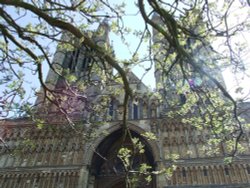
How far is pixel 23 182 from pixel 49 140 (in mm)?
2274

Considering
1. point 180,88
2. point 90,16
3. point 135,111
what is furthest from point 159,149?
point 90,16

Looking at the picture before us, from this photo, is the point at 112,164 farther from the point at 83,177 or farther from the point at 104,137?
the point at 83,177

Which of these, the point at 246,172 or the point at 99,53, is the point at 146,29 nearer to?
the point at 99,53

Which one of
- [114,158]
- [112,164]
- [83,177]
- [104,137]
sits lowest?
[83,177]

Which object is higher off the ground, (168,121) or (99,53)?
(168,121)

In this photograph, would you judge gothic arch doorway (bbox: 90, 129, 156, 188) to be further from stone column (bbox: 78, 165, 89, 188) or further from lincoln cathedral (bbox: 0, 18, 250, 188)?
stone column (bbox: 78, 165, 89, 188)

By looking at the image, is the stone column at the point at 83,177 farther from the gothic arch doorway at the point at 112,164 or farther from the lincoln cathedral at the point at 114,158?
the gothic arch doorway at the point at 112,164

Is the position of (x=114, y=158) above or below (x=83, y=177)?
above

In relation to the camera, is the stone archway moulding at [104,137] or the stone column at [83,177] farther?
the stone archway moulding at [104,137]

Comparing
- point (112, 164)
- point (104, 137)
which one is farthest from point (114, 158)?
point (104, 137)

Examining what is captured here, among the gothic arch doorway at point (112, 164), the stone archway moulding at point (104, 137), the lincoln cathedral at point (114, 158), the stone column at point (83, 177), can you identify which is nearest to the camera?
the lincoln cathedral at point (114, 158)

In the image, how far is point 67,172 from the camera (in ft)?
38.7

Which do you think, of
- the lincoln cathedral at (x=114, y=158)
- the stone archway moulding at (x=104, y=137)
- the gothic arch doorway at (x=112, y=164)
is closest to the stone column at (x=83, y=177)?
the lincoln cathedral at (x=114, y=158)

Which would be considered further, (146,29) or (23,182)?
(23,182)
